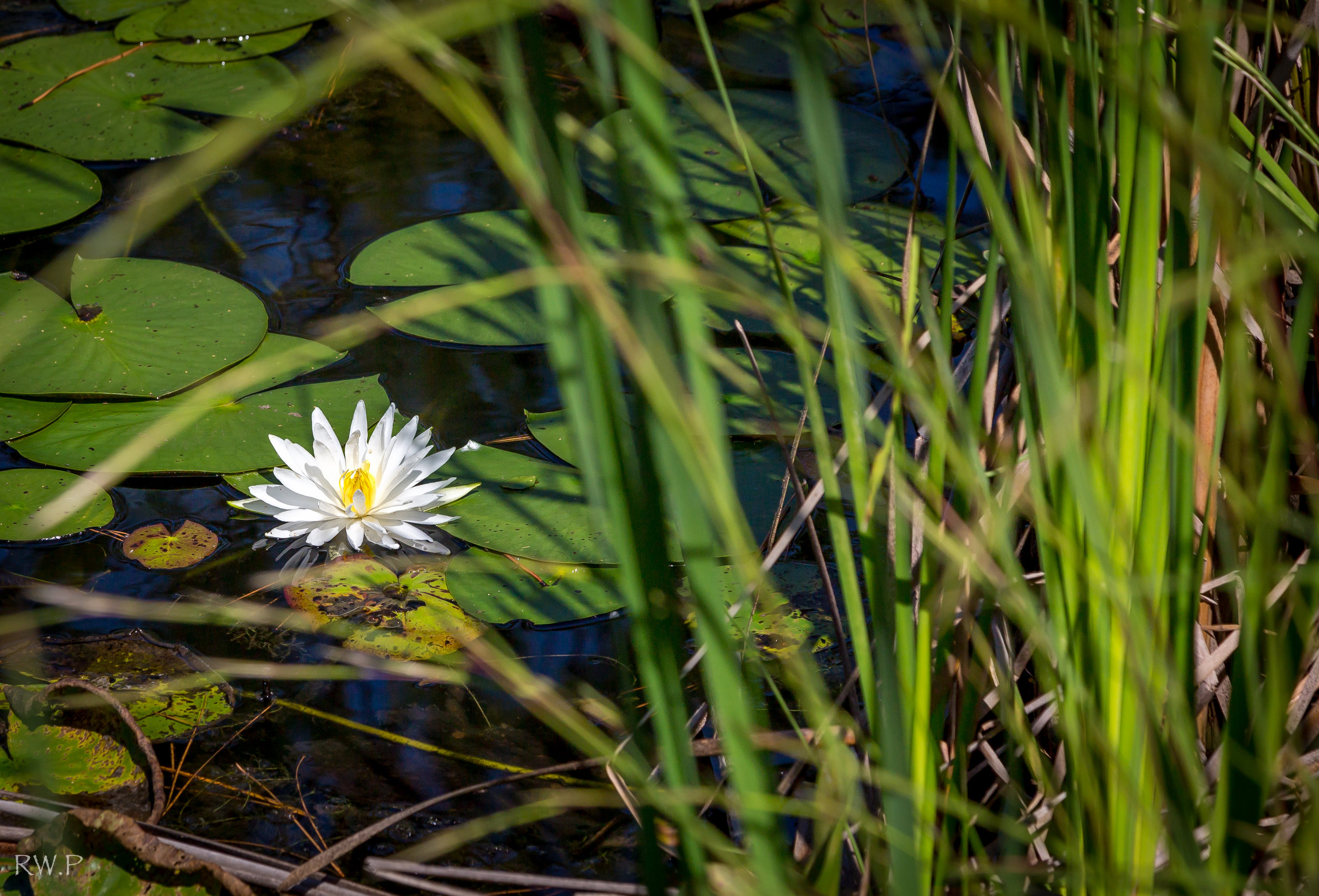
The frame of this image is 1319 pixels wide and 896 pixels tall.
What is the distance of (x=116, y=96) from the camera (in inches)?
103

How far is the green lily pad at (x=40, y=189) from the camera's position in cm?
214

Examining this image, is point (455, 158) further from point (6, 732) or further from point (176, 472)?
point (6, 732)

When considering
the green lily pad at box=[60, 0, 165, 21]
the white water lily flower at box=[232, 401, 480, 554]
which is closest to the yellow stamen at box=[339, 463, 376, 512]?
the white water lily flower at box=[232, 401, 480, 554]

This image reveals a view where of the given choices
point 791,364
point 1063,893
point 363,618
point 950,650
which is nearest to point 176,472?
point 363,618

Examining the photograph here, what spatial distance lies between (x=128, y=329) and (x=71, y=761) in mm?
981

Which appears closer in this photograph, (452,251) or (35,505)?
(35,505)

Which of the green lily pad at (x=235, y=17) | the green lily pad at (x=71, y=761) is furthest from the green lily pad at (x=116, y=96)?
the green lily pad at (x=71, y=761)

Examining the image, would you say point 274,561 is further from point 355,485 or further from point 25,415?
point 25,415

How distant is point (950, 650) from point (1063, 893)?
0.19 meters

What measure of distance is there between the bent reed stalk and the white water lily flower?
0.77 m

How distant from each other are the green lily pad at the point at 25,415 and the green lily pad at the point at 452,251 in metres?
0.63

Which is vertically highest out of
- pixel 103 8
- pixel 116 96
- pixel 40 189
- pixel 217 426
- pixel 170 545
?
pixel 103 8

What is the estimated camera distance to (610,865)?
3.50 feet

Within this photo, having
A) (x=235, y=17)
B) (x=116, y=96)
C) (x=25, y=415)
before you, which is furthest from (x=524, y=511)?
(x=235, y=17)
